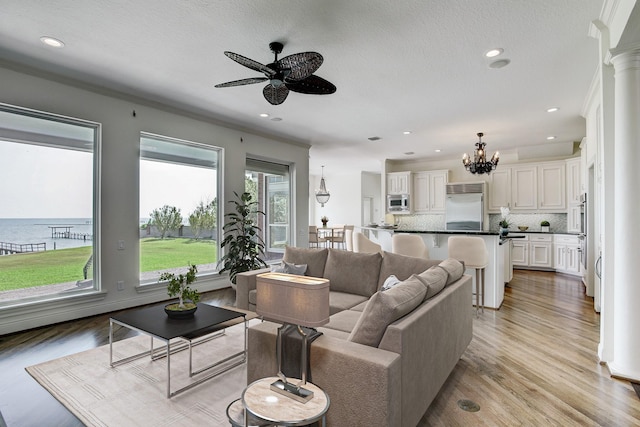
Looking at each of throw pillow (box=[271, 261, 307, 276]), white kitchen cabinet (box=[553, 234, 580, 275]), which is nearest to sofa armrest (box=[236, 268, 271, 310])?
throw pillow (box=[271, 261, 307, 276])

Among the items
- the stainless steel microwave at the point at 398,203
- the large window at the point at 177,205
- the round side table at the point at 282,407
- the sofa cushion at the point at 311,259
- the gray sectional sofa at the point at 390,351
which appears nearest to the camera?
the round side table at the point at 282,407

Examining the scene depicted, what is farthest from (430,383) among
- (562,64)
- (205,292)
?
(205,292)

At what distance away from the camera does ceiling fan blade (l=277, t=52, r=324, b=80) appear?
2.60 metres

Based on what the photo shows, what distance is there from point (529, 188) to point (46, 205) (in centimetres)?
920

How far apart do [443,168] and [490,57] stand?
6.00 m

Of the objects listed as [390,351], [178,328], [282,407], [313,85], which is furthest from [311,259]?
[282,407]

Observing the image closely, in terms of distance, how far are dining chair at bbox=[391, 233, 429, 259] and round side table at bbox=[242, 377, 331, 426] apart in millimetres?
3472

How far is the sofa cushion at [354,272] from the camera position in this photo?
362cm

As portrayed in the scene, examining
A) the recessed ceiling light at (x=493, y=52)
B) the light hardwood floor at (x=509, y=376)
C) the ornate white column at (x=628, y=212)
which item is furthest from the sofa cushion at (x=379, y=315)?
the recessed ceiling light at (x=493, y=52)

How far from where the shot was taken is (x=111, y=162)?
169 inches

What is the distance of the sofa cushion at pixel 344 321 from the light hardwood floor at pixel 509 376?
0.76 m

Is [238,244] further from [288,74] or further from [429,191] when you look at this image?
[429,191]

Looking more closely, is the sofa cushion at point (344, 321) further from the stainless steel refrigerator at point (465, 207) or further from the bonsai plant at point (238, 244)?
the stainless steel refrigerator at point (465, 207)

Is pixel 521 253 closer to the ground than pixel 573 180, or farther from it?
closer to the ground
